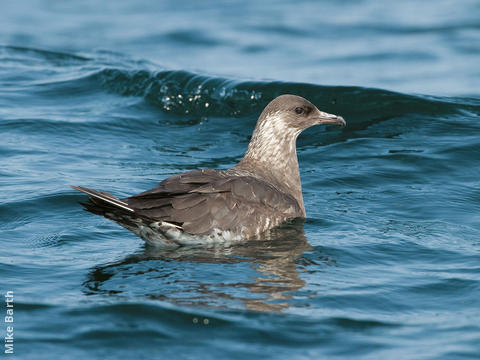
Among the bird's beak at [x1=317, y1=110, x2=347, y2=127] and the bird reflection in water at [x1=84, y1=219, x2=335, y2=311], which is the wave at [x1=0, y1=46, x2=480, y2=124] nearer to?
the bird's beak at [x1=317, y1=110, x2=347, y2=127]

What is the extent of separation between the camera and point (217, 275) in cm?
625

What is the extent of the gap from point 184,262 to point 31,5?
1700 centimetres

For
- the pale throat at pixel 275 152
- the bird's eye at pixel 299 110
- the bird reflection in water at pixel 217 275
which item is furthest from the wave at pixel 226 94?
the bird reflection in water at pixel 217 275

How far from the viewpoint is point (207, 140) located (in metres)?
11.1

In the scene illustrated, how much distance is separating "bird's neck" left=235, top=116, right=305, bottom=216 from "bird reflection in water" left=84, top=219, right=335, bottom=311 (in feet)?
3.73

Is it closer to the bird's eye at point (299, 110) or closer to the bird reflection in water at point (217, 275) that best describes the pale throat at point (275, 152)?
the bird's eye at point (299, 110)

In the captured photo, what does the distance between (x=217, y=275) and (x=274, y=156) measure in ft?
7.89

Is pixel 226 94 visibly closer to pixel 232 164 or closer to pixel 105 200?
pixel 232 164

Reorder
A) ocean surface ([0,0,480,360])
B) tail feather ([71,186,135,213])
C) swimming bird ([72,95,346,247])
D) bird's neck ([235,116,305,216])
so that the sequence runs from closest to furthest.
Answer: ocean surface ([0,0,480,360]), tail feather ([71,186,135,213]), swimming bird ([72,95,346,247]), bird's neck ([235,116,305,216])

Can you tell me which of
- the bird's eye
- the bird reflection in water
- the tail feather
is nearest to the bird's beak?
the bird's eye

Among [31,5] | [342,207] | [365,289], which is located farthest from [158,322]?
[31,5]

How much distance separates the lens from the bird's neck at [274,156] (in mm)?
8266

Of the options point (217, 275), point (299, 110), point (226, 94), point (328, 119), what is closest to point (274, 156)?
point (299, 110)

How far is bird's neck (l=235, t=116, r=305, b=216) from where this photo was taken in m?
8.27
